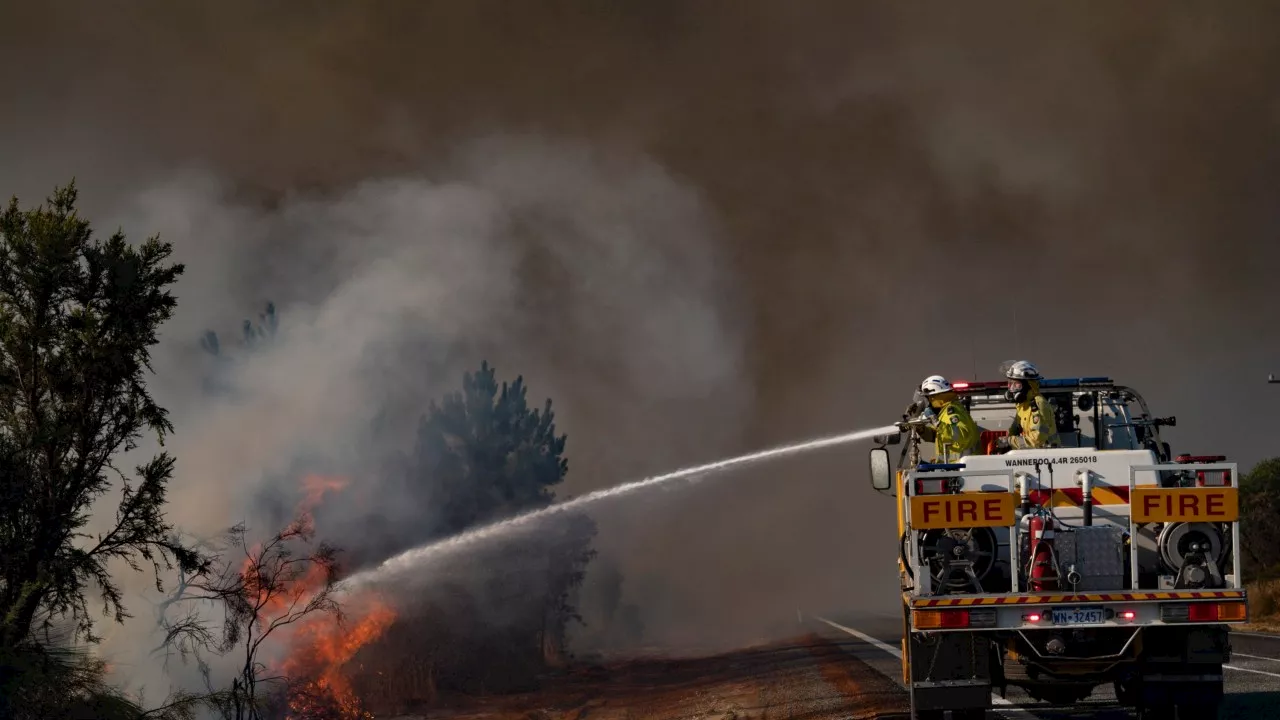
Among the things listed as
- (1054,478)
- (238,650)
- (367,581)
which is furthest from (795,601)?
(1054,478)

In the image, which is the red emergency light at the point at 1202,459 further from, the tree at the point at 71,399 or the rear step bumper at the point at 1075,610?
the tree at the point at 71,399

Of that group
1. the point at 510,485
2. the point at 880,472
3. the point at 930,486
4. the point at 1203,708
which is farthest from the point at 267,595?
the point at 510,485

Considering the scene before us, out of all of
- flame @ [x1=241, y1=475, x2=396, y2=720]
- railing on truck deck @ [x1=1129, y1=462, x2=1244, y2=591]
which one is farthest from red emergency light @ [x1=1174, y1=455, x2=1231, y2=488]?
flame @ [x1=241, y1=475, x2=396, y2=720]

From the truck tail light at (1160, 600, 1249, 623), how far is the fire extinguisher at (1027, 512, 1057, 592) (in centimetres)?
80

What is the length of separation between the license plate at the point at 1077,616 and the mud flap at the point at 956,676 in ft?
1.80

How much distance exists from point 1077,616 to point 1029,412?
2395 millimetres

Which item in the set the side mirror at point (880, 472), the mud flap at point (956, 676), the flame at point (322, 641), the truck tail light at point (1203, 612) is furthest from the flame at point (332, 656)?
the truck tail light at point (1203, 612)

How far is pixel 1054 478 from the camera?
9492 mm

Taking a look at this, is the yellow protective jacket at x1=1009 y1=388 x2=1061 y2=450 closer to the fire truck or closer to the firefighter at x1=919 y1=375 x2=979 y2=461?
the firefighter at x1=919 y1=375 x2=979 y2=461

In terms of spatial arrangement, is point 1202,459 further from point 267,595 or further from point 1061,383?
point 267,595

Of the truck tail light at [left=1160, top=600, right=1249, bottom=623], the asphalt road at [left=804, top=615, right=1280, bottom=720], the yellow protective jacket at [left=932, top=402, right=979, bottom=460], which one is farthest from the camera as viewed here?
the asphalt road at [left=804, top=615, right=1280, bottom=720]

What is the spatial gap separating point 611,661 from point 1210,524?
28698 millimetres

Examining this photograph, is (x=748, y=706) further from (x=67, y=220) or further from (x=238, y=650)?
(x=238, y=650)

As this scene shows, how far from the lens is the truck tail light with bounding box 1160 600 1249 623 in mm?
8625
